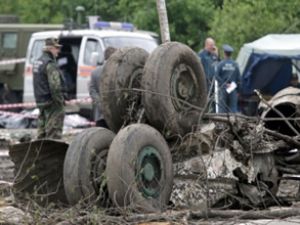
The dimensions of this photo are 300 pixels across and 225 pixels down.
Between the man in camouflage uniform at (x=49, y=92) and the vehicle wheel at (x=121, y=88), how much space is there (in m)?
3.96

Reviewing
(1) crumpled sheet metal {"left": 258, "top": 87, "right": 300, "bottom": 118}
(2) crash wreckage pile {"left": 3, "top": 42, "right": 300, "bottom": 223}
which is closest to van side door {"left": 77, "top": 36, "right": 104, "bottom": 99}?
(1) crumpled sheet metal {"left": 258, "top": 87, "right": 300, "bottom": 118}

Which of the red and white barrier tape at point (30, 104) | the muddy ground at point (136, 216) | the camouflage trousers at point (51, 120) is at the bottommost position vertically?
the red and white barrier tape at point (30, 104)

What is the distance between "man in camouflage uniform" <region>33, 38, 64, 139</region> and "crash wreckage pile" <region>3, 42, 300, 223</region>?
150 inches

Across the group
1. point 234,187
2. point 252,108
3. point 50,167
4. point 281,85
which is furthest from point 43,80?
point 281,85

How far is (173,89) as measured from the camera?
Result: 765cm

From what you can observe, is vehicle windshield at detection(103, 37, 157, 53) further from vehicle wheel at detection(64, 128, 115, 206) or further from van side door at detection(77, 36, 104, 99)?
vehicle wheel at detection(64, 128, 115, 206)

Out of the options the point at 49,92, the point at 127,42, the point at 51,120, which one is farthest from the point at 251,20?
the point at 51,120

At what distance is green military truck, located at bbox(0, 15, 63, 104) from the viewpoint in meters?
22.3

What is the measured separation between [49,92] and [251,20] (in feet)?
29.5

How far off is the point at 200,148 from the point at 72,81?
11812 mm

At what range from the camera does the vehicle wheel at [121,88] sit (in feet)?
25.3

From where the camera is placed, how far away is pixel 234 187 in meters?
7.86

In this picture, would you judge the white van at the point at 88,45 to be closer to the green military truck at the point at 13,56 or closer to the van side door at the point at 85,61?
the van side door at the point at 85,61

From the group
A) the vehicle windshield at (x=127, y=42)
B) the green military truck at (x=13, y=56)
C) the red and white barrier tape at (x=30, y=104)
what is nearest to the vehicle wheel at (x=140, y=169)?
the red and white barrier tape at (x=30, y=104)
